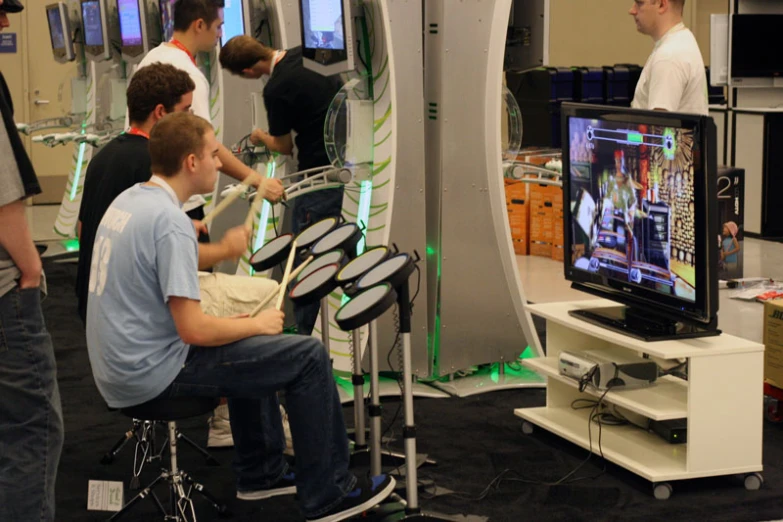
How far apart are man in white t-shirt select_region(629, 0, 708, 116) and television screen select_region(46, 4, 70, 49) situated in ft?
21.5

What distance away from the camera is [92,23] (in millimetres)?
9430

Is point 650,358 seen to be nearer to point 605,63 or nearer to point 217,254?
point 217,254

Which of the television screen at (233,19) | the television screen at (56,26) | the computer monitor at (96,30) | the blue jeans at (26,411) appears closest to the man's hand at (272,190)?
the blue jeans at (26,411)

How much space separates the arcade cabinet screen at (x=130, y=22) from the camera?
8.52 meters

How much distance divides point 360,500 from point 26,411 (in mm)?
1103

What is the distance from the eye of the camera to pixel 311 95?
5.47 metres

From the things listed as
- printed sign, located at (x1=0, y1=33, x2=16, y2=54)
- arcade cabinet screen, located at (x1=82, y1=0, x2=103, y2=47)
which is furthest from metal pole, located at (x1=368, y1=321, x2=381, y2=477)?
printed sign, located at (x1=0, y1=33, x2=16, y2=54)

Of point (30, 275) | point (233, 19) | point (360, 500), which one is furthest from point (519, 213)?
point (30, 275)

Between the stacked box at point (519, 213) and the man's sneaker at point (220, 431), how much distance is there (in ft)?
15.2

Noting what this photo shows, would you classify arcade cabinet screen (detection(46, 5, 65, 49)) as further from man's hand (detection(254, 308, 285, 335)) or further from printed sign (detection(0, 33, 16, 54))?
man's hand (detection(254, 308, 285, 335))

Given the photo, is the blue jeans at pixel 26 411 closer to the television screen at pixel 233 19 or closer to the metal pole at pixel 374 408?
the metal pole at pixel 374 408

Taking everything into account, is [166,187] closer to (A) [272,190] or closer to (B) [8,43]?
(A) [272,190]

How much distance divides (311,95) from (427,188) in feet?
2.46

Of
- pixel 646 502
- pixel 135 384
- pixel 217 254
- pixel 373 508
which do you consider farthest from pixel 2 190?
pixel 646 502
